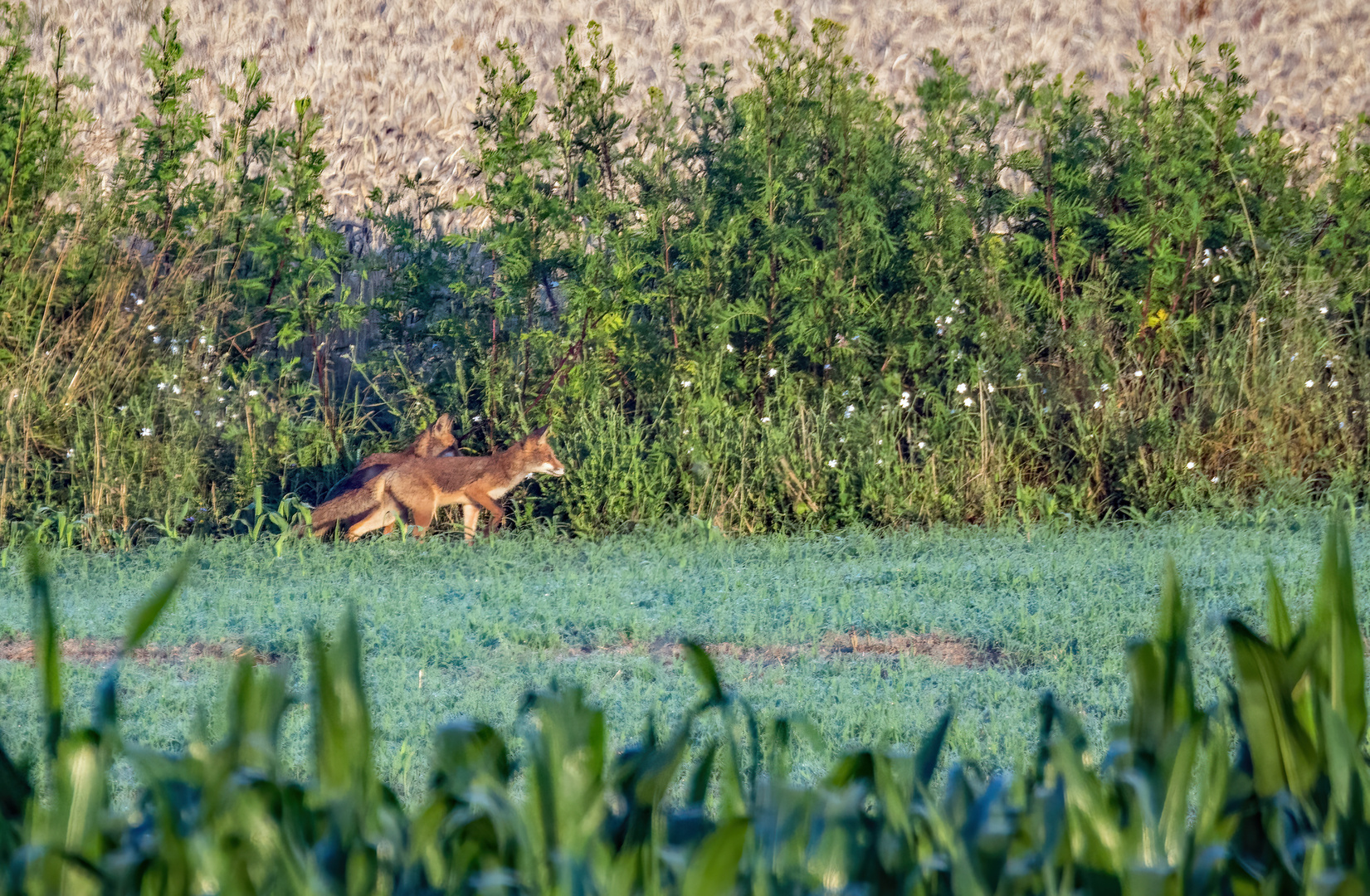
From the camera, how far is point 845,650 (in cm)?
383

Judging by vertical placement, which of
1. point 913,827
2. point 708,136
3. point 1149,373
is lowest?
point 913,827

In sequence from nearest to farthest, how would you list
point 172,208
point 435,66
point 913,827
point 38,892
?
point 38,892
point 913,827
point 172,208
point 435,66

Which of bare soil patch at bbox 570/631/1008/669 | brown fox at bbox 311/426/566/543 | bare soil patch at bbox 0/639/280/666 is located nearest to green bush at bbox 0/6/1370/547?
brown fox at bbox 311/426/566/543

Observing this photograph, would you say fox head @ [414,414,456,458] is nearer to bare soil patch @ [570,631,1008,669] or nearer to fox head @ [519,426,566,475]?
fox head @ [519,426,566,475]

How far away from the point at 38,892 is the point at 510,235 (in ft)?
18.0

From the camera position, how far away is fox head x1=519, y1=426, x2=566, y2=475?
5871mm

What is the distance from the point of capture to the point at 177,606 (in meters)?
4.33

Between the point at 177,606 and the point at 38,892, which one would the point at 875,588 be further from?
the point at 38,892

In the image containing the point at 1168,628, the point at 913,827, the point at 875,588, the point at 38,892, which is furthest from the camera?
the point at 875,588

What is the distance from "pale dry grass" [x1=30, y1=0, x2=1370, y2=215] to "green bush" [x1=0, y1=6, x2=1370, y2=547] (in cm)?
228

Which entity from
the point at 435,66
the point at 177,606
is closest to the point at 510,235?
the point at 177,606

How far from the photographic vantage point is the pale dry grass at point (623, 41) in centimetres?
935

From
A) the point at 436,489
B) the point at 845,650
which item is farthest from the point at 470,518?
the point at 845,650

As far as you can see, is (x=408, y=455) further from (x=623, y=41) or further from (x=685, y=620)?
(x=623, y=41)
